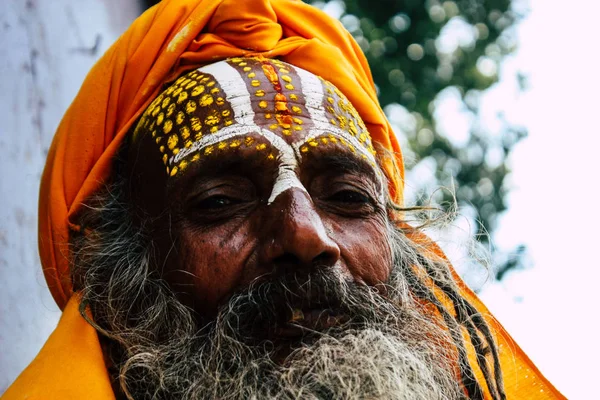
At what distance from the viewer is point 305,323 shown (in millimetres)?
1971

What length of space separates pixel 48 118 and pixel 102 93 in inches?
39.6

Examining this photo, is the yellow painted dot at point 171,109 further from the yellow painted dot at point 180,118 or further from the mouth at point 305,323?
the mouth at point 305,323

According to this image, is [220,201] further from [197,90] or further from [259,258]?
[197,90]

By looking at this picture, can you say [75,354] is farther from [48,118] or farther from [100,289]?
[48,118]

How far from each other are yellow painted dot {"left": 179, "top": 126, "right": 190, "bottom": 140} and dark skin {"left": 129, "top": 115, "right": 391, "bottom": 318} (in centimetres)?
10

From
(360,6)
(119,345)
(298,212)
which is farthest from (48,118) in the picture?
(360,6)

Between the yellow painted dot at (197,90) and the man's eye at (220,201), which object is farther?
the yellow painted dot at (197,90)

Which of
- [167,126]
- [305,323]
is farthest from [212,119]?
[305,323]

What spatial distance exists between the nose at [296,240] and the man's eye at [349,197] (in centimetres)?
19

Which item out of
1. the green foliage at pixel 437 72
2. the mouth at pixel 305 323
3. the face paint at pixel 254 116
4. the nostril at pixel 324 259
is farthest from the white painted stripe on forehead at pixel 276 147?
the green foliage at pixel 437 72

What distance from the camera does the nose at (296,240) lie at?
1.98 meters

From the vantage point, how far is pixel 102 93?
2.49 m

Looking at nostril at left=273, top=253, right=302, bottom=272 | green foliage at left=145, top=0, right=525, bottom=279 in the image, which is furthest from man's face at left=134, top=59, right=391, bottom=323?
green foliage at left=145, top=0, right=525, bottom=279

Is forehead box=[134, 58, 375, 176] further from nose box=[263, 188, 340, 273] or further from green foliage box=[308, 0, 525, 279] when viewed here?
green foliage box=[308, 0, 525, 279]
